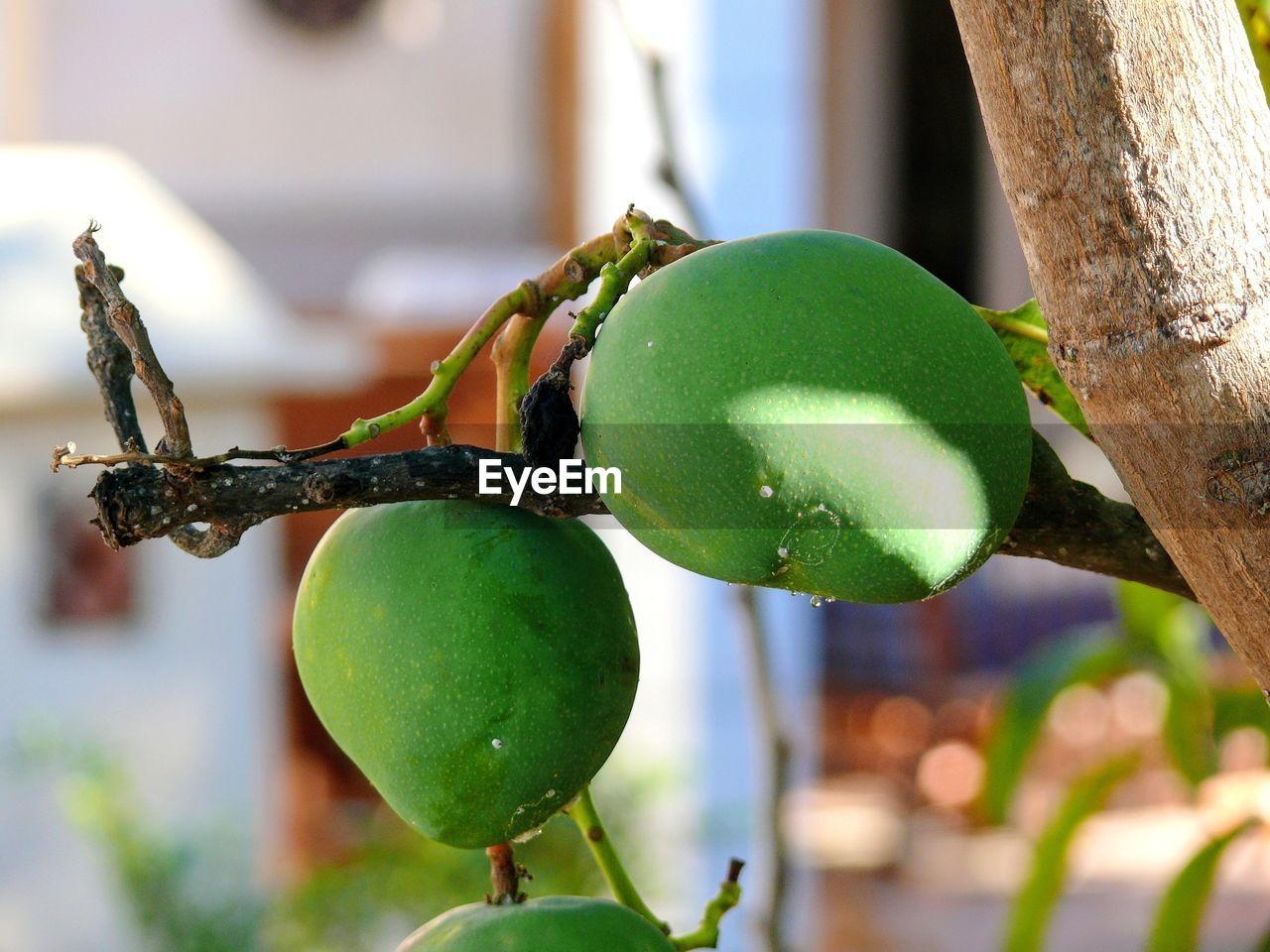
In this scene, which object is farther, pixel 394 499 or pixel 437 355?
pixel 437 355

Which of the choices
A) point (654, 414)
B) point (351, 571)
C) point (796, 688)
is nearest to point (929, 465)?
point (654, 414)

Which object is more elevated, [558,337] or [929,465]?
[558,337]

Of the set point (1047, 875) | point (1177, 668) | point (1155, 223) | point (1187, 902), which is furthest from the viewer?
point (1177, 668)

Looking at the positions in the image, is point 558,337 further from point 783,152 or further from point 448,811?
point 448,811

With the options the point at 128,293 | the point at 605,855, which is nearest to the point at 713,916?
the point at 605,855

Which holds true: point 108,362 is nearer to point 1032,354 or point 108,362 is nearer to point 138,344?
point 138,344

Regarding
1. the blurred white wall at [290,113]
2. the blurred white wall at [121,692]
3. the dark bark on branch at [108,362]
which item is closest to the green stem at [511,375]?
the dark bark on branch at [108,362]

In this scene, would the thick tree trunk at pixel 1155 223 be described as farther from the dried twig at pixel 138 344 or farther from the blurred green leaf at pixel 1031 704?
the blurred green leaf at pixel 1031 704
